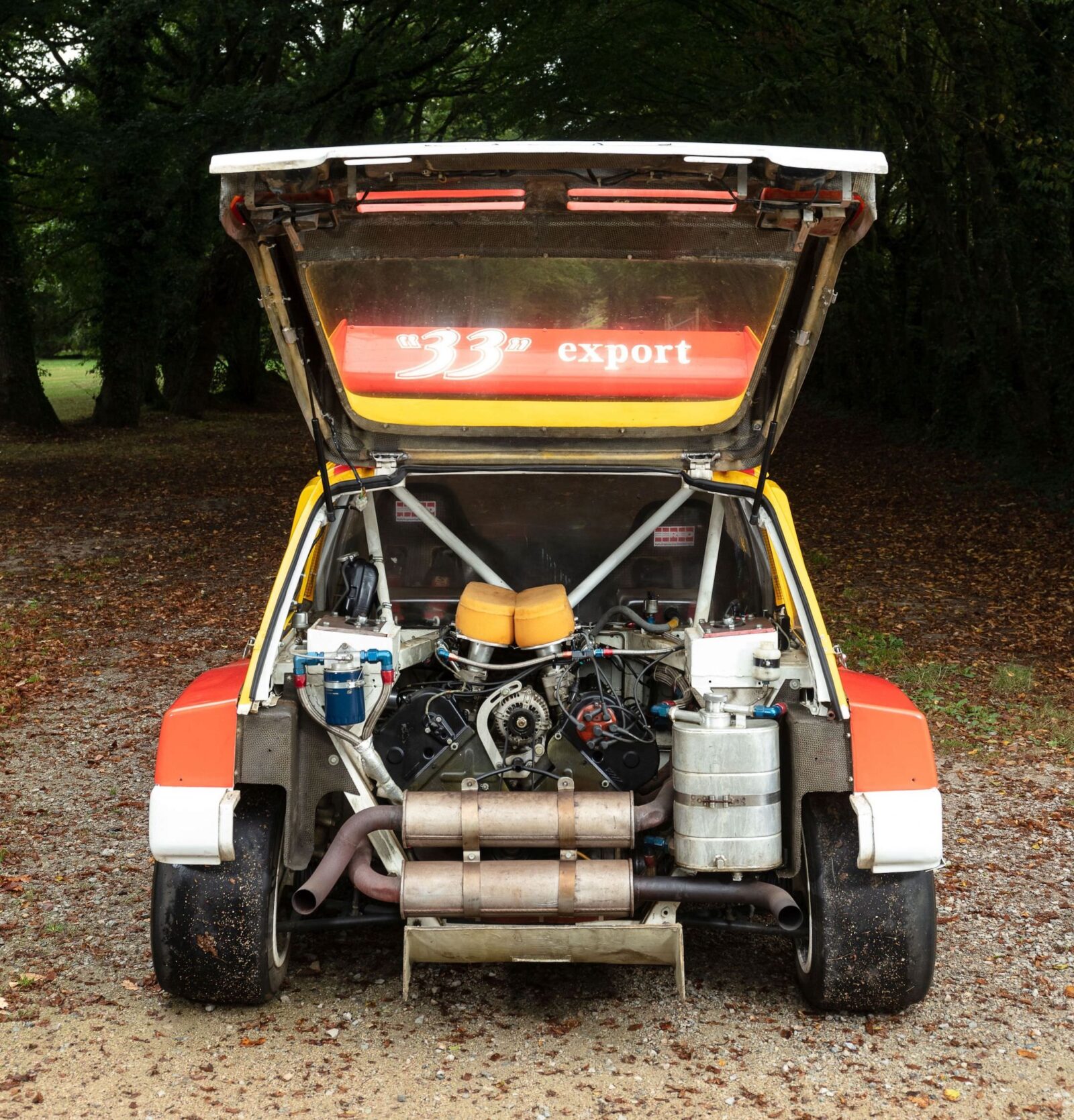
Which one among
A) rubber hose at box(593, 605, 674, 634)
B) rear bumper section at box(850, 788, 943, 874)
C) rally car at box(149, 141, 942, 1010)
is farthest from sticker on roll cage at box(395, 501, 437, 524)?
rear bumper section at box(850, 788, 943, 874)

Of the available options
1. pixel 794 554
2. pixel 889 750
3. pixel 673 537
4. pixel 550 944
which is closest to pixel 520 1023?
pixel 550 944

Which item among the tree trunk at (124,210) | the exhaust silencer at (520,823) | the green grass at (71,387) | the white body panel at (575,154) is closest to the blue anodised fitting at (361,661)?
the exhaust silencer at (520,823)

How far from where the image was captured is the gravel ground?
415cm

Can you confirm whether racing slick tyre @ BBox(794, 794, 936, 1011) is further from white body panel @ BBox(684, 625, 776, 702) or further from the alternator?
the alternator

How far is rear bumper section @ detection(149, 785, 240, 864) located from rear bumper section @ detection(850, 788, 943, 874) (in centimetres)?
196

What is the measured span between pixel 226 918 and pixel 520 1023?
3.43 feet

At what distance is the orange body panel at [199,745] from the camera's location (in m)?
4.37

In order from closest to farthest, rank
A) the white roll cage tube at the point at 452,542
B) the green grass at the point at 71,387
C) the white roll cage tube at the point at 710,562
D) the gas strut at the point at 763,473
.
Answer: the gas strut at the point at 763,473
the white roll cage tube at the point at 710,562
the white roll cage tube at the point at 452,542
the green grass at the point at 71,387

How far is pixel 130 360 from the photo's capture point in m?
27.3

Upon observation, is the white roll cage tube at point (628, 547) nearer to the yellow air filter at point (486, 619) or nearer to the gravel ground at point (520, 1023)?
the yellow air filter at point (486, 619)

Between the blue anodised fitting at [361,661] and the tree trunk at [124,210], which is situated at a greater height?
the tree trunk at [124,210]

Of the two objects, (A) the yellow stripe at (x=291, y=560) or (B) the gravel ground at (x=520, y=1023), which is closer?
(B) the gravel ground at (x=520, y=1023)

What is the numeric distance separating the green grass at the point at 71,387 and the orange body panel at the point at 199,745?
86.6ft

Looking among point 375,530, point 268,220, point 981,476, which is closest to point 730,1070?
point 375,530
